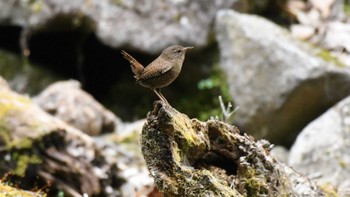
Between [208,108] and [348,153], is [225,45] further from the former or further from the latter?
[348,153]

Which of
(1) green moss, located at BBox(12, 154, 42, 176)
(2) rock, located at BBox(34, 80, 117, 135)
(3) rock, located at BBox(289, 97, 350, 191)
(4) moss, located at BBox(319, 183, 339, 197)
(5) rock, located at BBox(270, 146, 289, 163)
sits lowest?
(4) moss, located at BBox(319, 183, 339, 197)

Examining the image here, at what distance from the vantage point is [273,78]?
24.0 feet

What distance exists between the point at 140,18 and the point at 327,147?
9.92ft

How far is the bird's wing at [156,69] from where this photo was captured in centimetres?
413

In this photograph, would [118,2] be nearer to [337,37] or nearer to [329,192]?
[337,37]

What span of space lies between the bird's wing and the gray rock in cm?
372

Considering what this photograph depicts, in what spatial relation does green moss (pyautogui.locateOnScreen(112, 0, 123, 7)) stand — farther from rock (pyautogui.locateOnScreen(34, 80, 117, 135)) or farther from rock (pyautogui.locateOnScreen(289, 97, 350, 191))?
rock (pyautogui.locateOnScreen(289, 97, 350, 191))

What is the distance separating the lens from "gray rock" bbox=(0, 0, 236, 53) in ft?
26.1

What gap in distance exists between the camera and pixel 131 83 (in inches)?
348

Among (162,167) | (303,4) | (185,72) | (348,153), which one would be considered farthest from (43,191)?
(303,4)

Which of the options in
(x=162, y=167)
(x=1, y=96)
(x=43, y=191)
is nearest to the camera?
(x=162, y=167)

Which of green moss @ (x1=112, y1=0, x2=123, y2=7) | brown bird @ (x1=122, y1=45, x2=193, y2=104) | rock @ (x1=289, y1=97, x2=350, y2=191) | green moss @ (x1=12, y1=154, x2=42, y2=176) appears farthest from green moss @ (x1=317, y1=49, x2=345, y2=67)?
green moss @ (x1=12, y1=154, x2=42, y2=176)

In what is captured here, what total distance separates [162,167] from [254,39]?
4.27 metres

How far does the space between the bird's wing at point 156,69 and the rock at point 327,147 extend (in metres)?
2.54
